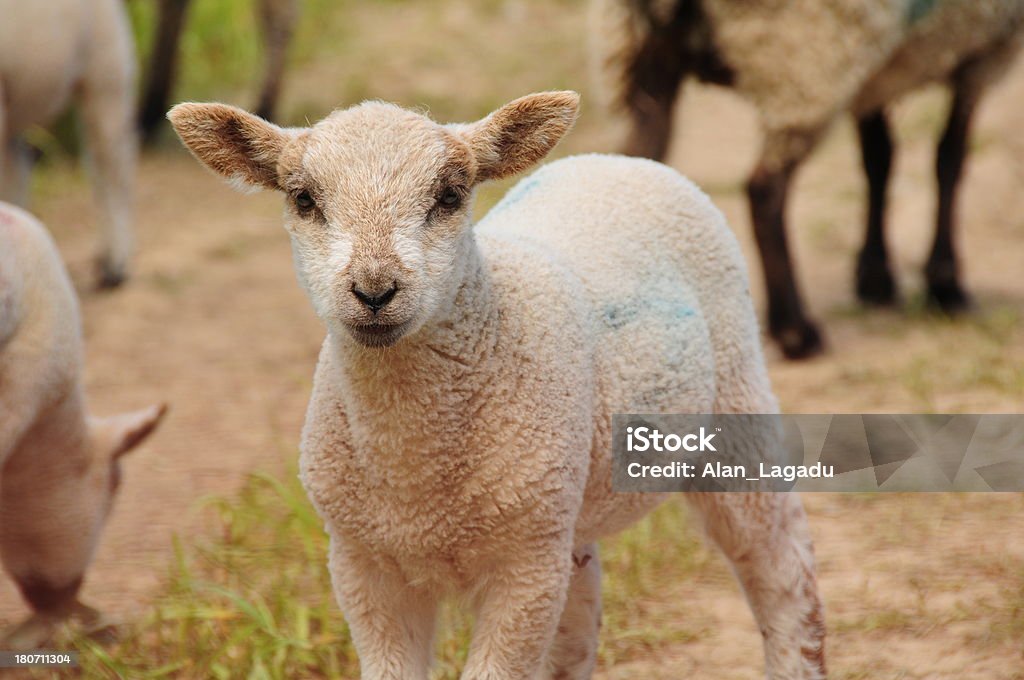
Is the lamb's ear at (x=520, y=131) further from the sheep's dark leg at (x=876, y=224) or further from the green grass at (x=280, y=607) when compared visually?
the sheep's dark leg at (x=876, y=224)

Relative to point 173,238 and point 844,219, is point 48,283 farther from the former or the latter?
point 844,219

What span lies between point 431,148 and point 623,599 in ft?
6.25

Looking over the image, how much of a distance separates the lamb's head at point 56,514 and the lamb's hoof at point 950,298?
13.4 feet

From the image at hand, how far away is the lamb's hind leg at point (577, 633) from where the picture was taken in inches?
125

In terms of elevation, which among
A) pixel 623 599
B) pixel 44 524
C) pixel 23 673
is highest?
pixel 623 599

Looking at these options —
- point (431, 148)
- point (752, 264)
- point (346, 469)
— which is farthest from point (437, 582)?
point (752, 264)

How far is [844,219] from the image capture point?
8.30 meters

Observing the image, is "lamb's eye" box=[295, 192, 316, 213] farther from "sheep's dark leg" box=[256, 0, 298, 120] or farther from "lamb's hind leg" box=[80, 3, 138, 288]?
"sheep's dark leg" box=[256, 0, 298, 120]

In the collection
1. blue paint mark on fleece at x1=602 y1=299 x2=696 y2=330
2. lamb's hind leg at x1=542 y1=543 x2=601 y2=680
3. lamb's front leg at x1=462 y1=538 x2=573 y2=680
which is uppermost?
blue paint mark on fleece at x1=602 y1=299 x2=696 y2=330

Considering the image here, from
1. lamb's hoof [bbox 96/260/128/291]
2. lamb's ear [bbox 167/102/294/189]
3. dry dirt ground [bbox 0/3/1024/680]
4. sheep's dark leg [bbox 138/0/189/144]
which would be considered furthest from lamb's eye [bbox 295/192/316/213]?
sheep's dark leg [bbox 138/0/189/144]

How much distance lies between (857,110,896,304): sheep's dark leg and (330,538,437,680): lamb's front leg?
458 centimetres

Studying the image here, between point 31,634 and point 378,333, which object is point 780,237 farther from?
point 378,333

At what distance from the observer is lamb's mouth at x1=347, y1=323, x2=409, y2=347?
7.60ft

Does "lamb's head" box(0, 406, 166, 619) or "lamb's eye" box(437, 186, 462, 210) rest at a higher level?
"lamb's eye" box(437, 186, 462, 210)
